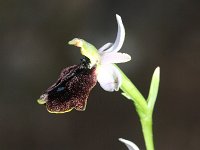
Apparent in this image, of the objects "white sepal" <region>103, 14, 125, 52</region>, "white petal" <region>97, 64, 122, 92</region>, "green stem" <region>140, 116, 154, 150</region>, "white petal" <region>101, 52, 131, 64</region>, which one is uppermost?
"white sepal" <region>103, 14, 125, 52</region>

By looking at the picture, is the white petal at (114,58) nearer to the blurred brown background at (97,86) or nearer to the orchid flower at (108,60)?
the orchid flower at (108,60)

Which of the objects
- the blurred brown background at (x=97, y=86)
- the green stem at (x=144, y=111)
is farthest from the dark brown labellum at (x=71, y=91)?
the blurred brown background at (x=97, y=86)

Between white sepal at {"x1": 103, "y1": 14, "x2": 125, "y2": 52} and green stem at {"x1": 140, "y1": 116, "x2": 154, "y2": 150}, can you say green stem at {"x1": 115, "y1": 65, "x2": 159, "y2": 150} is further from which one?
white sepal at {"x1": 103, "y1": 14, "x2": 125, "y2": 52}

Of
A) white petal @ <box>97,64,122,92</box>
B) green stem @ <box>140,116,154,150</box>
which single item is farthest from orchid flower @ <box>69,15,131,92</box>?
green stem @ <box>140,116,154,150</box>

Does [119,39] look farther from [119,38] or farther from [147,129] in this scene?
[147,129]

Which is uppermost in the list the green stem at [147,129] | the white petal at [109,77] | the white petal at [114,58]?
the white petal at [114,58]

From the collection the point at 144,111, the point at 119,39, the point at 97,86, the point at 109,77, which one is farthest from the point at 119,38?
the point at 97,86
